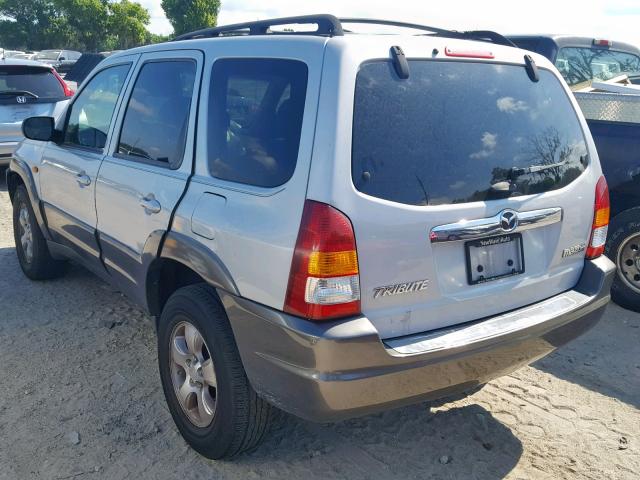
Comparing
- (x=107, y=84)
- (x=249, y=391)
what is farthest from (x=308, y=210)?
(x=107, y=84)

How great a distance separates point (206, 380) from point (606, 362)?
8.43 ft

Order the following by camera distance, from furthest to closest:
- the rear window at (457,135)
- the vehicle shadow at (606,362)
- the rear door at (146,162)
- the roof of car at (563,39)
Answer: the roof of car at (563,39), the vehicle shadow at (606,362), the rear door at (146,162), the rear window at (457,135)

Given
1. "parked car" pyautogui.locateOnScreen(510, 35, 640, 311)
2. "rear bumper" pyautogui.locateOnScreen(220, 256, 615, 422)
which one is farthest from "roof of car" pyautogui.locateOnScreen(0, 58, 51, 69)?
"rear bumper" pyautogui.locateOnScreen(220, 256, 615, 422)

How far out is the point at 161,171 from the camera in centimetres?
309

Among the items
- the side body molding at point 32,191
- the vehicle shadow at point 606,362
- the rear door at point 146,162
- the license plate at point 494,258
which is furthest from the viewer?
the side body molding at point 32,191

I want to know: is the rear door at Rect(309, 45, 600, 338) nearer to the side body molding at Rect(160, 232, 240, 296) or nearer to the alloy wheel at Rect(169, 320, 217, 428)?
the side body molding at Rect(160, 232, 240, 296)

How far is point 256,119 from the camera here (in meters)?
2.62

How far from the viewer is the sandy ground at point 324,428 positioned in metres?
2.88

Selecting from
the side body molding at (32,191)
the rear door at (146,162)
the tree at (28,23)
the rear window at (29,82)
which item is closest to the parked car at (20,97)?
the rear window at (29,82)

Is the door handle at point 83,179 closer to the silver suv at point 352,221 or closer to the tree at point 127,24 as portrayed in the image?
the silver suv at point 352,221

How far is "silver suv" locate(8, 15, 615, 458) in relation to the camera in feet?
7.47

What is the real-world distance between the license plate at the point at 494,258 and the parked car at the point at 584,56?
12.3 ft

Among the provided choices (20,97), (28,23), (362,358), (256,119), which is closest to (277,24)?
(256,119)

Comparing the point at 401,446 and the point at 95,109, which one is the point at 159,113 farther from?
the point at 401,446
